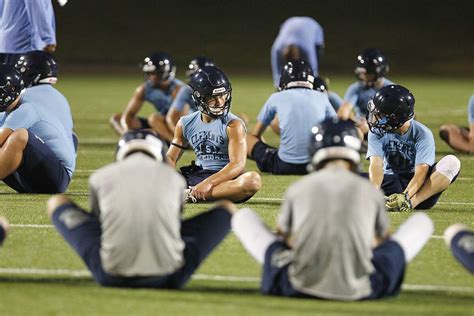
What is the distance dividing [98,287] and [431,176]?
178 inches

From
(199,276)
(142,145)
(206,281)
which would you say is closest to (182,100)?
(199,276)

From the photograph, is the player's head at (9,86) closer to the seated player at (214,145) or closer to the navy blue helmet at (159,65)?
the seated player at (214,145)

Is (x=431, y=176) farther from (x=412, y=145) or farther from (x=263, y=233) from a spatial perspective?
(x=263, y=233)

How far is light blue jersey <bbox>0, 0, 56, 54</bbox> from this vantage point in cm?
1466

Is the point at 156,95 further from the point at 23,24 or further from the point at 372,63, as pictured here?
the point at 23,24

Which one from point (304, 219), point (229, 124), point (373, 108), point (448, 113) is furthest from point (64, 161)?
point (448, 113)

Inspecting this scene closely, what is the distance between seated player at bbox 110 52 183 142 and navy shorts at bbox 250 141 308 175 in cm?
291

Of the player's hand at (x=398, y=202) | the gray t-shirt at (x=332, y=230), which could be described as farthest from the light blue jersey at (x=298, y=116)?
the gray t-shirt at (x=332, y=230)

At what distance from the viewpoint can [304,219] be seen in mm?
6852

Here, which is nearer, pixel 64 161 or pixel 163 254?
pixel 163 254

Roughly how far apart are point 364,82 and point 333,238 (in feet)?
34.7

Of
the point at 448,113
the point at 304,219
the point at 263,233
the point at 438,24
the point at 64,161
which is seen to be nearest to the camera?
the point at 304,219

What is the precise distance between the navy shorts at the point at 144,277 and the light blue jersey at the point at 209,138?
383 centimetres

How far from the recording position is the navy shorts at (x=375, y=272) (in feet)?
23.5
